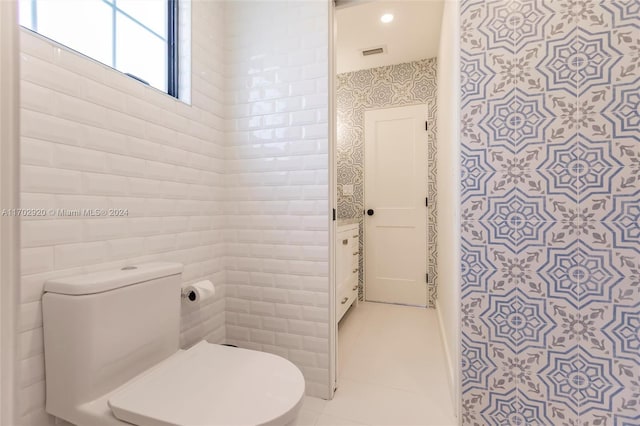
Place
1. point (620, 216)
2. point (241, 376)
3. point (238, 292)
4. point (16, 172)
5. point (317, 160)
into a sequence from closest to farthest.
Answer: point (16, 172)
point (241, 376)
point (620, 216)
point (317, 160)
point (238, 292)

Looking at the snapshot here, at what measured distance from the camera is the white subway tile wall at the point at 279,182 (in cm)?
151

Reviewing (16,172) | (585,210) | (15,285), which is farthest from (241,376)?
(585,210)

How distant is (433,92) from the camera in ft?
9.43

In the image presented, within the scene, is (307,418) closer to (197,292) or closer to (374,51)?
(197,292)

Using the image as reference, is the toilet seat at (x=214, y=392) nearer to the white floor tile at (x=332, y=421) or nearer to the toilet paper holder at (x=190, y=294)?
the toilet paper holder at (x=190, y=294)

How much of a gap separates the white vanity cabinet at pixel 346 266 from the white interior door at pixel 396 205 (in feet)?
1.19

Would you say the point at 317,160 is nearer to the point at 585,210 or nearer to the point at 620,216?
the point at 585,210

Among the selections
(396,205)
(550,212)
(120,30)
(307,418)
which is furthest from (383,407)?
(120,30)

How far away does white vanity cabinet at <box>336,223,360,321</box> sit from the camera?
2184 millimetres

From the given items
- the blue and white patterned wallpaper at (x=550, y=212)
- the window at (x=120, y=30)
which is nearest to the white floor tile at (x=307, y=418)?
the blue and white patterned wallpaper at (x=550, y=212)

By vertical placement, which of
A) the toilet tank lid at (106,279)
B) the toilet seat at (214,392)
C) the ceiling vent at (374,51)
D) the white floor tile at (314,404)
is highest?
the ceiling vent at (374,51)

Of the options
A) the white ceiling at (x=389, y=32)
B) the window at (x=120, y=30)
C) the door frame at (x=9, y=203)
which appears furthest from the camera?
the white ceiling at (x=389, y=32)

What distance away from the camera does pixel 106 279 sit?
3.05 feet

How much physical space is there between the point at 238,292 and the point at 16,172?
4.33 ft
